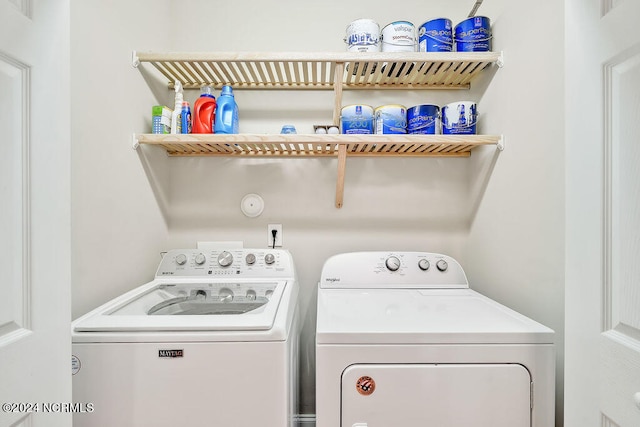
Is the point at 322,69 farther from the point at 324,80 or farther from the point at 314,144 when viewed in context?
the point at 314,144

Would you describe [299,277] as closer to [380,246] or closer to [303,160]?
[380,246]

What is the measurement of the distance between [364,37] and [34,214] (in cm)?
144

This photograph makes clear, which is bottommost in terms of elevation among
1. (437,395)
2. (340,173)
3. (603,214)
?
(437,395)

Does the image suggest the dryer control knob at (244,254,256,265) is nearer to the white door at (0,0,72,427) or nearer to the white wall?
the white wall

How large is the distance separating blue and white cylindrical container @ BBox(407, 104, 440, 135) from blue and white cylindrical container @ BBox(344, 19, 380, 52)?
1.21 feet

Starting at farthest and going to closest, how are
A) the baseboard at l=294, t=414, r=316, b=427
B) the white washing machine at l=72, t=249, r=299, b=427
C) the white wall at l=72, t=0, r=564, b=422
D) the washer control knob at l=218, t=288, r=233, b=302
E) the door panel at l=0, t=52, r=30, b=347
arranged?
the baseboard at l=294, t=414, r=316, b=427 → the washer control knob at l=218, t=288, r=233, b=302 → the white wall at l=72, t=0, r=564, b=422 → the white washing machine at l=72, t=249, r=299, b=427 → the door panel at l=0, t=52, r=30, b=347

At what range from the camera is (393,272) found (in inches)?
64.4

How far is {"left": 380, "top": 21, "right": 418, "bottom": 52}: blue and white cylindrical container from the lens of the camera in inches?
59.2

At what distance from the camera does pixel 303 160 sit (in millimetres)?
1883

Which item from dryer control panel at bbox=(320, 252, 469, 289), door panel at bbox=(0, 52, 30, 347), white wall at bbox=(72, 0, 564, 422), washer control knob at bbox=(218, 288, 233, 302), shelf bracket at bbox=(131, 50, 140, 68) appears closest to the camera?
door panel at bbox=(0, 52, 30, 347)

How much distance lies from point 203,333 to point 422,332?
692mm

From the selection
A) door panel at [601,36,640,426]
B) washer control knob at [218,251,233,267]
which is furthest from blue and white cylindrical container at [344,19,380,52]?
washer control knob at [218,251,233,267]

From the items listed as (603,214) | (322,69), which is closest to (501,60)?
(322,69)

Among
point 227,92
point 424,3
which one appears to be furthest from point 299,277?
point 424,3
